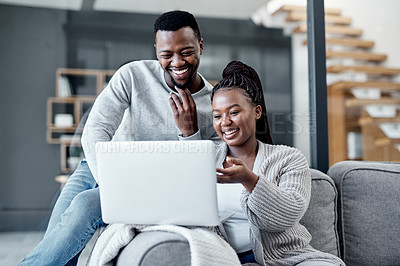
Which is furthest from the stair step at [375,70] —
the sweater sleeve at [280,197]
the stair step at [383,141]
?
the sweater sleeve at [280,197]

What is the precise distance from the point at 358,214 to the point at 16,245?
151 cm

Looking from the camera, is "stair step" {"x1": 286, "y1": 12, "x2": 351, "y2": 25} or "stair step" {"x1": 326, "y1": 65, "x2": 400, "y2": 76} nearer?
"stair step" {"x1": 286, "y1": 12, "x2": 351, "y2": 25}

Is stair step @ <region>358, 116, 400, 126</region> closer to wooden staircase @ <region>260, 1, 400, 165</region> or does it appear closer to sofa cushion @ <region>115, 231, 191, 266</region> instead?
wooden staircase @ <region>260, 1, 400, 165</region>

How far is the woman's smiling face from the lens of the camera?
1.36 metres

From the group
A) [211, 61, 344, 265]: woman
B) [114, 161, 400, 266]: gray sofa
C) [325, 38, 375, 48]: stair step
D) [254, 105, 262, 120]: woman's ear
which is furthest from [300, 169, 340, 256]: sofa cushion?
[325, 38, 375, 48]: stair step

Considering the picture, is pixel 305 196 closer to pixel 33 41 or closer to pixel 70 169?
pixel 70 169

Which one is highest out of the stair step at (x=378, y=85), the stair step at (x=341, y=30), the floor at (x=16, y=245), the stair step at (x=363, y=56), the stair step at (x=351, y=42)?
the stair step at (x=341, y=30)

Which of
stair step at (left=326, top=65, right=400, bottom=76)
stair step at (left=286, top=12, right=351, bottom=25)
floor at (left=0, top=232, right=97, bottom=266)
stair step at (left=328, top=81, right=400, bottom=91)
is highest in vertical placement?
stair step at (left=286, top=12, right=351, bottom=25)

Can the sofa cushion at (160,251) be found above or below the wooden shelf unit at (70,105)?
below

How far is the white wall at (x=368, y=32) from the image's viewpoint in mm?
2197

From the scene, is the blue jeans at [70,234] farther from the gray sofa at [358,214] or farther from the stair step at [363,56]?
the stair step at [363,56]

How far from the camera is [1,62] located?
2.20 metres

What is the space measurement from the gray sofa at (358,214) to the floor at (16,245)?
127 cm

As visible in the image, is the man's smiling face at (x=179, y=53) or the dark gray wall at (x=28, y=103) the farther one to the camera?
the dark gray wall at (x=28, y=103)
